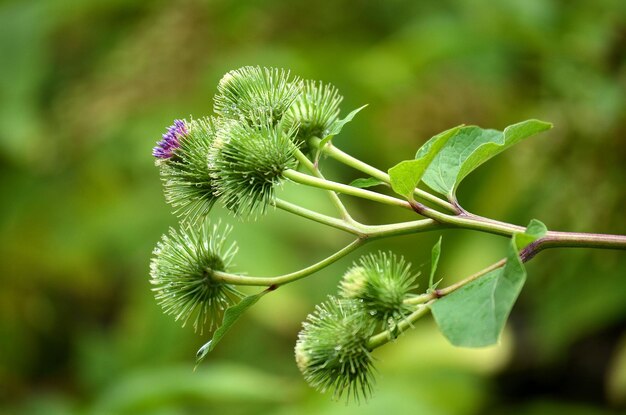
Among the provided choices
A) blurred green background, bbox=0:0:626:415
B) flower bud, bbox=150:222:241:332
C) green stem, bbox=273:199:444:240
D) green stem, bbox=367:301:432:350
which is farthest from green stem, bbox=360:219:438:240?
blurred green background, bbox=0:0:626:415

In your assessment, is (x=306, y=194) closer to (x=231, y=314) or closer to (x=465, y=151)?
(x=465, y=151)

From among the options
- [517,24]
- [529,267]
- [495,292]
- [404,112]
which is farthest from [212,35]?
[495,292]

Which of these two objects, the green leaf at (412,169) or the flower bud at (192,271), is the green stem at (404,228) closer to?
the green leaf at (412,169)

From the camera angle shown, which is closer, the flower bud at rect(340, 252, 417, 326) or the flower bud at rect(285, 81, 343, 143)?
the flower bud at rect(340, 252, 417, 326)

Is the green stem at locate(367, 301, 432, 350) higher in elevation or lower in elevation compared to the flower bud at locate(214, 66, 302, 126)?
lower

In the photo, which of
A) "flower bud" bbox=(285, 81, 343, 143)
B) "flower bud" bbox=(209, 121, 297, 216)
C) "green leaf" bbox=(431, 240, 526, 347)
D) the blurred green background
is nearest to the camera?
"green leaf" bbox=(431, 240, 526, 347)

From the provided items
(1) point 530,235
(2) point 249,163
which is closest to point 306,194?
(2) point 249,163

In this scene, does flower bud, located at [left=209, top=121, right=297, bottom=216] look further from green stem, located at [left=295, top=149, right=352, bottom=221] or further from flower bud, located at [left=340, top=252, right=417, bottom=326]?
flower bud, located at [left=340, top=252, right=417, bottom=326]
